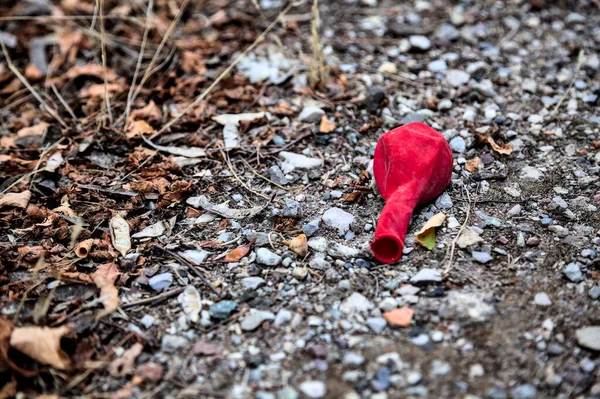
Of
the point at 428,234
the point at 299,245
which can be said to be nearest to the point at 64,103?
the point at 299,245

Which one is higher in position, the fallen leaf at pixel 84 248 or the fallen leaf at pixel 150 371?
the fallen leaf at pixel 84 248

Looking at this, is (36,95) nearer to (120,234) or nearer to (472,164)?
(120,234)

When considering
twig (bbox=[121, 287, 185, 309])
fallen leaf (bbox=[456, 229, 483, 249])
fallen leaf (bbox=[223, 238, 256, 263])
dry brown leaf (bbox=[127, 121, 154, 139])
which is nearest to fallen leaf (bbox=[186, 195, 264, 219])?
fallen leaf (bbox=[223, 238, 256, 263])

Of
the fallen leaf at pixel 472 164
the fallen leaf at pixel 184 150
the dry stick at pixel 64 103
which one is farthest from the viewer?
Answer: the dry stick at pixel 64 103

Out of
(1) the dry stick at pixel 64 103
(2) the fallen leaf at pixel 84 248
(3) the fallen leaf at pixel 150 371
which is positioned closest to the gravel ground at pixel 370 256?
(3) the fallen leaf at pixel 150 371

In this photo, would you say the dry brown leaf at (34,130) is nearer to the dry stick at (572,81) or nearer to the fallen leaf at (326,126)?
the fallen leaf at (326,126)

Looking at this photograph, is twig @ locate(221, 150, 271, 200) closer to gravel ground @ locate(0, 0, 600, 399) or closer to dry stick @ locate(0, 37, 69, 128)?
gravel ground @ locate(0, 0, 600, 399)
